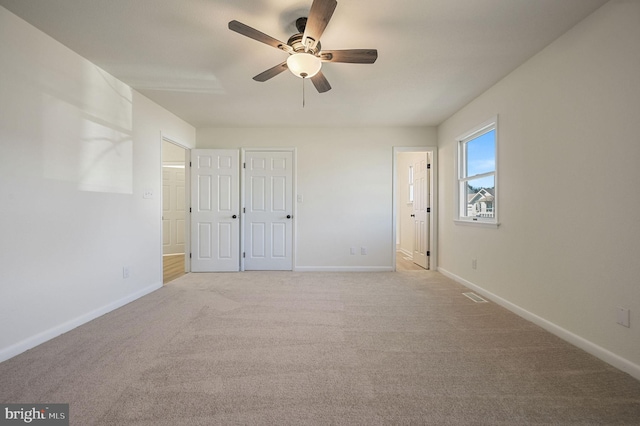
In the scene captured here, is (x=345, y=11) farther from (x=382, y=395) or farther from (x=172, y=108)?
(x=172, y=108)

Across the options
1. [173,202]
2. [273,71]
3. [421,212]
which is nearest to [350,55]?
[273,71]

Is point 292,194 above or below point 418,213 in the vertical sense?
above

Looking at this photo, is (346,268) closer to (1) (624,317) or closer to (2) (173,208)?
(1) (624,317)

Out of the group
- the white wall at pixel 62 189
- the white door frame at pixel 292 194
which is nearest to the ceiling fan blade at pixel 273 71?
the white wall at pixel 62 189

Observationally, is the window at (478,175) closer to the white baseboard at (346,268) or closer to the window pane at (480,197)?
the window pane at (480,197)

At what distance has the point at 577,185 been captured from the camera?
2.03 m

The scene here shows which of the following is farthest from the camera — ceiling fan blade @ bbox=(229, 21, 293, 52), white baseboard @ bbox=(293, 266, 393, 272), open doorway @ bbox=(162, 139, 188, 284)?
open doorway @ bbox=(162, 139, 188, 284)

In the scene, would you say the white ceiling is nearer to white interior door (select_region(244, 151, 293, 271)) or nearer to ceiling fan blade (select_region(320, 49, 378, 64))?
ceiling fan blade (select_region(320, 49, 378, 64))

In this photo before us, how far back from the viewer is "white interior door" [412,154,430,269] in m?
4.66

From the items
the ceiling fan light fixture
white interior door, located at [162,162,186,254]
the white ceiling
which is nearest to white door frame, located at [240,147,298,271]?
the white ceiling

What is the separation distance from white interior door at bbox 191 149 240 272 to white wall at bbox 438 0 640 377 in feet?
12.4

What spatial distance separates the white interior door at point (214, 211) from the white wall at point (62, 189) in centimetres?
115

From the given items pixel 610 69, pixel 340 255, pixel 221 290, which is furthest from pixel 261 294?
pixel 610 69

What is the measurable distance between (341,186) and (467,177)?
75.0 inches
